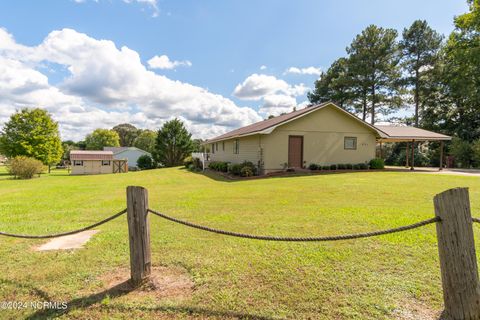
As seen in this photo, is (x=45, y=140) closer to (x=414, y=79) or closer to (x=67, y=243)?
(x=67, y=243)

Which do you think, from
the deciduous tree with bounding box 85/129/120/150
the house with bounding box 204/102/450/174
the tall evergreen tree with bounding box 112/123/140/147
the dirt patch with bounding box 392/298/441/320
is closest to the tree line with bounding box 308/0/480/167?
the house with bounding box 204/102/450/174

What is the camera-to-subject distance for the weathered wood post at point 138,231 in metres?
3.03

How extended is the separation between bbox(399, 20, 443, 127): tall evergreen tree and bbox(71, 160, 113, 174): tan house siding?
36.2 metres

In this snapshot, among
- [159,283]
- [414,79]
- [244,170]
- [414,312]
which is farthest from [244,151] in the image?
[414,79]

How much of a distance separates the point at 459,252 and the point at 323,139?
1547 centimetres

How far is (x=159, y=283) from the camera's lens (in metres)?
3.19

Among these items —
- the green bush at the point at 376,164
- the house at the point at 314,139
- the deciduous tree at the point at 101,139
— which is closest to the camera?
the house at the point at 314,139

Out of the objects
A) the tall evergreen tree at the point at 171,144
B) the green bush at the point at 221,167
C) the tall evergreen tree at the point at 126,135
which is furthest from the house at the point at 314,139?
the tall evergreen tree at the point at 126,135

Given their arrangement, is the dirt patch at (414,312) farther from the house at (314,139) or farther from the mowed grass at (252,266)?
the house at (314,139)

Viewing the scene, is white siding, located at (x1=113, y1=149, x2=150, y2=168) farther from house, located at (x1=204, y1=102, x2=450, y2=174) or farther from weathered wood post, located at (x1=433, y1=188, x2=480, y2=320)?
weathered wood post, located at (x1=433, y1=188, x2=480, y2=320)

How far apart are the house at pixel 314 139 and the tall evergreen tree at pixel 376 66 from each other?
14226mm

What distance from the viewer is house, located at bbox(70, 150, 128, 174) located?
28.2m

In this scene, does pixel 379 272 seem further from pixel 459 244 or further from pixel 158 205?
pixel 158 205

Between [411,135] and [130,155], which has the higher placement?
[411,135]
